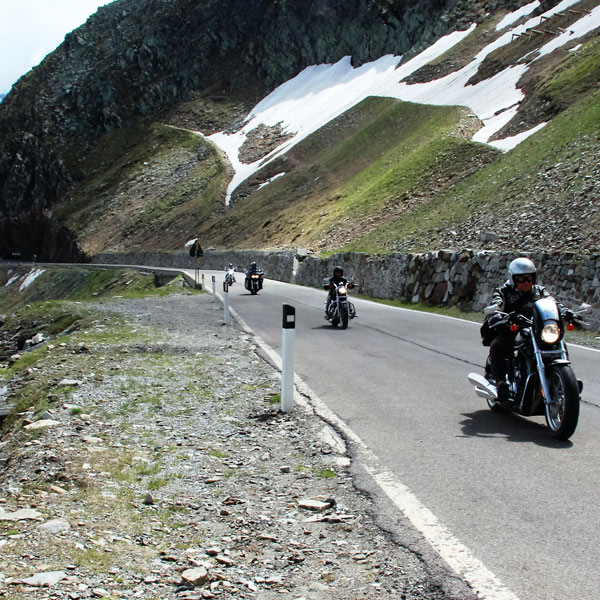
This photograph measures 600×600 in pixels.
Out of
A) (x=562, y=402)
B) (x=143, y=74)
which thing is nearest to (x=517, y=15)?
(x=143, y=74)

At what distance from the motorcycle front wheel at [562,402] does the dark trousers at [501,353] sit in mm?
805

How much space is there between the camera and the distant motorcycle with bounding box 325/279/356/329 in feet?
55.1

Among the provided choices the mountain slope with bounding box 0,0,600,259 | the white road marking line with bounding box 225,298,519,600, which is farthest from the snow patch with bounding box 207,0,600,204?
the white road marking line with bounding box 225,298,519,600

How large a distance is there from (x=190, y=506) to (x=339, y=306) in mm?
12266

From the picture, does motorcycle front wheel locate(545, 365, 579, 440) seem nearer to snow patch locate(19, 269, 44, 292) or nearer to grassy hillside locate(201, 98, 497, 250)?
grassy hillside locate(201, 98, 497, 250)

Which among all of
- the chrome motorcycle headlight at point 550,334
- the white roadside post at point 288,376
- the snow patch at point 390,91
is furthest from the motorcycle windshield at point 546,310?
the snow patch at point 390,91

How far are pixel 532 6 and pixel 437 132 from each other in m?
20.8

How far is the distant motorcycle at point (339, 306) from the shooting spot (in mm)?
16781

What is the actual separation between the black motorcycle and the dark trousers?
0.06 m

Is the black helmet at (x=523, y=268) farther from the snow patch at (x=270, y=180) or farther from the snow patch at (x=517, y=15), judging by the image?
the snow patch at (x=270, y=180)

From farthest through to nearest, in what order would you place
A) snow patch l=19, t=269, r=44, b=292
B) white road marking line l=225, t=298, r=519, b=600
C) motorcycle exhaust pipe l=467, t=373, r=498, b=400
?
snow patch l=19, t=269, r=44, b=292, motorcycle exhaust pipe l=467, t=373, r=498, b=400, white road marking line l=225, t=298, r=519, b=600

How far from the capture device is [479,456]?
19.6 ft

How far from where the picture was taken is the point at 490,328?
24.1 feet

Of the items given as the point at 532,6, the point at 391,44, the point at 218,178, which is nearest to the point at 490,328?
the point at 532,6
